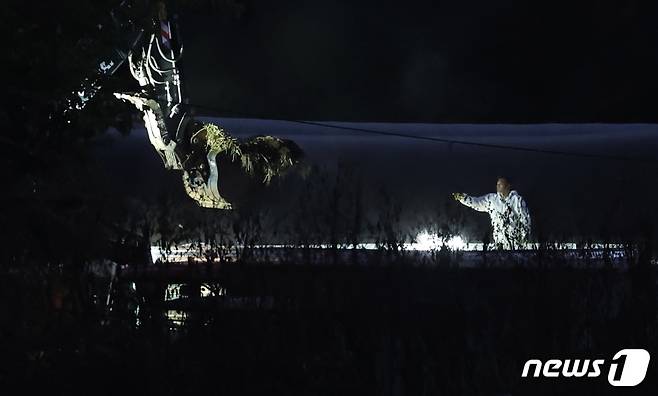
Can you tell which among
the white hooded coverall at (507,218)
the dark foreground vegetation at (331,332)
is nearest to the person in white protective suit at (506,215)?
the white hooded coverall at (507,218)

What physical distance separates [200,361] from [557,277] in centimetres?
219

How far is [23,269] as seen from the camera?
19.0 ft

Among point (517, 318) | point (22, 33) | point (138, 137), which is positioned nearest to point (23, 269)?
point (22, 33)

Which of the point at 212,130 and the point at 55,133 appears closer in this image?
the point at 55,133

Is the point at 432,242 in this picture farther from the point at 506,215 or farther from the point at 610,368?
the point at 610,368

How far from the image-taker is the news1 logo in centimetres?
568

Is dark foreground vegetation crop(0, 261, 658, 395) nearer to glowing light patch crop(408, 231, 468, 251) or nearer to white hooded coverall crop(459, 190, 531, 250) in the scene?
glowing light patch crop(408, 231, 468, 251)

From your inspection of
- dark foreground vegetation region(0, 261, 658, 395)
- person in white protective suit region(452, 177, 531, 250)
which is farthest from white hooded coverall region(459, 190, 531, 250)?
dark foreground vegetation region(0, 261, 658, 395)

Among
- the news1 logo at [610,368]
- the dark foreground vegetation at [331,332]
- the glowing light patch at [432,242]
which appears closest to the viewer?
the dark foreground vegetation at [331,332]

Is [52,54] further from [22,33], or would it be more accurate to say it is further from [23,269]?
[23,269]

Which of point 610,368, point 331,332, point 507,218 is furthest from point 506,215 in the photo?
point 331,332

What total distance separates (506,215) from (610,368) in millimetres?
1771

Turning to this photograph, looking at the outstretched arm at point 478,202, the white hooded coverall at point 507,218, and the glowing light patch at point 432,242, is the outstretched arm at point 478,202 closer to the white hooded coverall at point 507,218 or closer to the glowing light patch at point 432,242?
the white hooded coverall at point 507,218

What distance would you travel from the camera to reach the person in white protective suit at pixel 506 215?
698 cm
